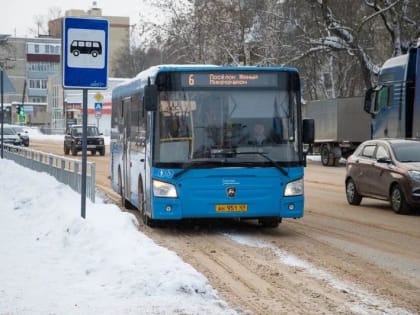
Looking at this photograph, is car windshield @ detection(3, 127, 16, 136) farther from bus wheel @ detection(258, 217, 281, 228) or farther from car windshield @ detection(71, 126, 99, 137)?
bus wheel @ detection(258, 217, 281, 228)

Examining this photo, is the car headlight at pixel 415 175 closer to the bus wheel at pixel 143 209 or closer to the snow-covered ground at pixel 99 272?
the snow-covered ground at pixel 99 272

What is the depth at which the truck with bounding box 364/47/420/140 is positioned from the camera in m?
22.2

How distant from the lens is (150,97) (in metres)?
12.8

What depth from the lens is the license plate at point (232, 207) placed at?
42.5ft

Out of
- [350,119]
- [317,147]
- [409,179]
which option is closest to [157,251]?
[409,179]

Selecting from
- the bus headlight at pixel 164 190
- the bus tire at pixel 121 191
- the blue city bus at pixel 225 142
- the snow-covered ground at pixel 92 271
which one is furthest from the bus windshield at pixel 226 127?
the bus tire at pixel 121 191

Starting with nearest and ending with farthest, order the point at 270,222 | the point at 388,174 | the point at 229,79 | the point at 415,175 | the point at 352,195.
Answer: the point at 229,79, the point at 270,222, the point at 415,175, the point at 388,174, the point at 352,195

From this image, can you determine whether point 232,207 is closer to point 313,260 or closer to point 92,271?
point 313,260

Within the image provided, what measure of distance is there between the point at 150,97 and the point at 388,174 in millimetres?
6366

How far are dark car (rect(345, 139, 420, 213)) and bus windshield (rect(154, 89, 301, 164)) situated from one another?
4.11 metres

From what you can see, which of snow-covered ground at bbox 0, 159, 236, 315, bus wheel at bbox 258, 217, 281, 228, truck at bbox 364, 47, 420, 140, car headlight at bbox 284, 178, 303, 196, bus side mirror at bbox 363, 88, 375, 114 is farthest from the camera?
bus side mirror at bbox 363, 88, 375, 114

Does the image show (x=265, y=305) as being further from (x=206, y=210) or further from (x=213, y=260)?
(x=206, y=210)

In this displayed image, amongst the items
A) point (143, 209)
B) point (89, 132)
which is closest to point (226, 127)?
point (143, 209)

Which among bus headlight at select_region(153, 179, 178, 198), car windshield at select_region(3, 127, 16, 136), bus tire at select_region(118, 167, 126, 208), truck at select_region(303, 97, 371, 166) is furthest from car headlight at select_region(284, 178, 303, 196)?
car windshield at select_region(3, 127, 16, 136)
